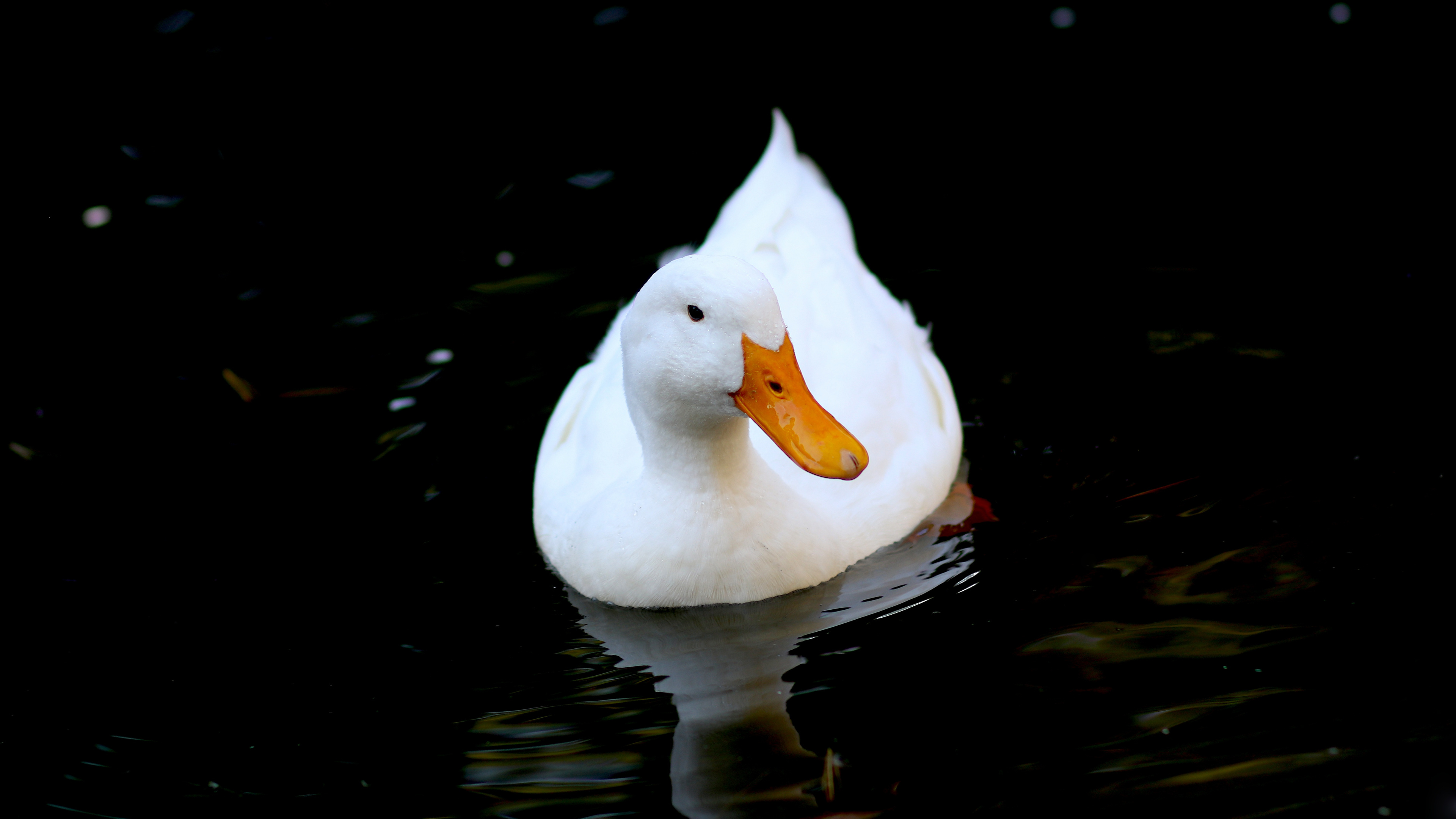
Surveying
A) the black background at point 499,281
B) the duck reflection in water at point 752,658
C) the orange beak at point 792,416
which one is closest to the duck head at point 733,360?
the orange beak at point 792,416

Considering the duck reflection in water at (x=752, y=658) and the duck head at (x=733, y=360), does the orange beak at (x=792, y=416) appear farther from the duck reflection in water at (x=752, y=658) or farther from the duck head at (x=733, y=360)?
the duck reflection in water at (x=752, y=658)

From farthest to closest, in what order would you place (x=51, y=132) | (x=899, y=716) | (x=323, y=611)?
1. (x=51, y=132)
2. (x=323, y=611)
3. (x=899, y=716)

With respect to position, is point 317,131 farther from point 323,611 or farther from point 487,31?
point 323,611

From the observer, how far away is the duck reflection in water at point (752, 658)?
308 centimetres

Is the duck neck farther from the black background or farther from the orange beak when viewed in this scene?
the black background

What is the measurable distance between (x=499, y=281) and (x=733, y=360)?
3.09 metres

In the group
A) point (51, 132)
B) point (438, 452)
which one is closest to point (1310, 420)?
point (438, 452)

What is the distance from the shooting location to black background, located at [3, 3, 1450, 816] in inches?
155

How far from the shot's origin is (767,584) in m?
3.85

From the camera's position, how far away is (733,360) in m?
3.52

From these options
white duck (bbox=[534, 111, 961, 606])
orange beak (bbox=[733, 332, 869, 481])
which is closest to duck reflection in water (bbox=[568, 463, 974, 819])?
white duck (bbox=[534, 111, 961, 606])

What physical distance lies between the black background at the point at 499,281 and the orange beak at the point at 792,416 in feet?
3.06

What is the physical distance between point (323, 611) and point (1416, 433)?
136 inches

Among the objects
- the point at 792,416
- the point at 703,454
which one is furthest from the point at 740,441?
the point at 792,416
